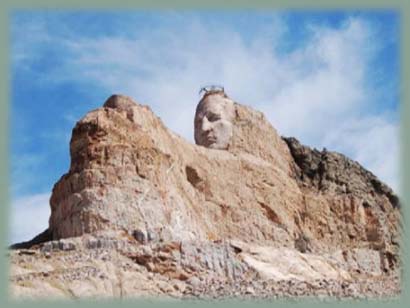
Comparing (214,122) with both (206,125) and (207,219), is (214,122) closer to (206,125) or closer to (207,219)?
(206,125)

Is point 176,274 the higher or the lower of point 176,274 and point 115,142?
the lower

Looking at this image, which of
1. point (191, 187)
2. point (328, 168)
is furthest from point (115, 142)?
point (328, 168)

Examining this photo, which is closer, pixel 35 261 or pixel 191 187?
pixel 35 261

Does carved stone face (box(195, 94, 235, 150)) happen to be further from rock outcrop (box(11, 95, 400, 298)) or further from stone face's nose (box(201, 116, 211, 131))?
rock outcrop (box(11, 95, 400, 298))

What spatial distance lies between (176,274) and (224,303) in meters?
4.83

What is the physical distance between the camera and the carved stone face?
75.5 metres

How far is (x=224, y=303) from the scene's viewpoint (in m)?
53.3

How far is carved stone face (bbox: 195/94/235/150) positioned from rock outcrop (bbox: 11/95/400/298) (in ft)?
1.84

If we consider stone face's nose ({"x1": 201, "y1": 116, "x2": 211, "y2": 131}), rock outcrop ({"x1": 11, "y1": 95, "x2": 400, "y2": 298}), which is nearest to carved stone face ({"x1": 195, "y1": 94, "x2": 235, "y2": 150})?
stone face's nose ({"x1": 201, "y1": 116, "x2": 211, "y2": 131})

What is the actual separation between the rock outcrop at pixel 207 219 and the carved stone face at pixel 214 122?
22.0 inches

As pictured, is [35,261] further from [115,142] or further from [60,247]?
[115,142]

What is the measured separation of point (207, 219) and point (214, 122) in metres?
9.09

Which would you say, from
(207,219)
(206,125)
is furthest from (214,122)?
(207,219)

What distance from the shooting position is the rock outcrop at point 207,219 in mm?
56469
